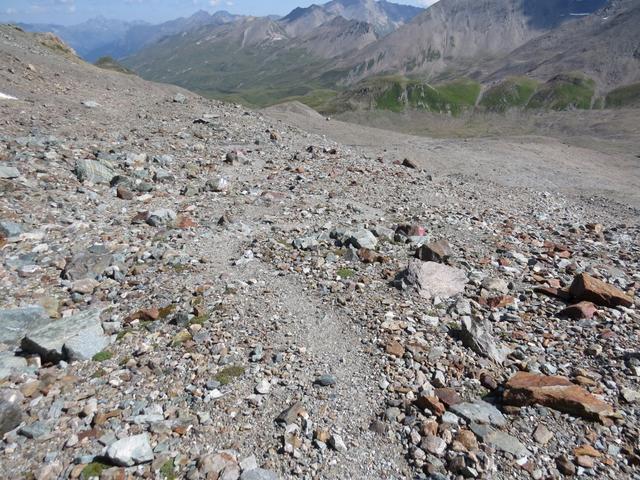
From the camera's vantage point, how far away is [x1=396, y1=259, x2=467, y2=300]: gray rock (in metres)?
11.0

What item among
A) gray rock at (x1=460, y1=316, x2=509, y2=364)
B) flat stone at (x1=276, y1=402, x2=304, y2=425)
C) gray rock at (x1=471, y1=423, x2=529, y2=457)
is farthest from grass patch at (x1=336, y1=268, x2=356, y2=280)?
gray rock at (x1=471, y1=423, x2=529, y2=457)

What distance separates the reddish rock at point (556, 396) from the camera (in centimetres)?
715

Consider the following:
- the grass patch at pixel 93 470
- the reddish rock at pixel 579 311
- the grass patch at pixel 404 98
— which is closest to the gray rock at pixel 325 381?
the grass patch at pixel 93 470

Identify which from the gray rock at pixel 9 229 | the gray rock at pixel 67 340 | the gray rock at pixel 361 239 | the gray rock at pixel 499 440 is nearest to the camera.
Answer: the gray rock at pixel 499 440

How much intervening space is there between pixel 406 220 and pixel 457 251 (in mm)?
3118

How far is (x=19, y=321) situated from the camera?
935 cm

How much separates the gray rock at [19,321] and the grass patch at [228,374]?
167 inches

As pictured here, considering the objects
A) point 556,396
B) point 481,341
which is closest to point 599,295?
point 481,341

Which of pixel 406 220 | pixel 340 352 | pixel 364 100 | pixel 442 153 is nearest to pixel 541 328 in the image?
pixel 340 352

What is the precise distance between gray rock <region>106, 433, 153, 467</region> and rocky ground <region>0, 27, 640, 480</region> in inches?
0.9

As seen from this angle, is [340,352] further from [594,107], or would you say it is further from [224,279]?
[594,107]

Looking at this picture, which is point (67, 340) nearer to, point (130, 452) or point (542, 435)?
point (130, 452)

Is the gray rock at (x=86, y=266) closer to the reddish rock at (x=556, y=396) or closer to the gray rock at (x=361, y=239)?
the gray rock at (x=361, y=239)

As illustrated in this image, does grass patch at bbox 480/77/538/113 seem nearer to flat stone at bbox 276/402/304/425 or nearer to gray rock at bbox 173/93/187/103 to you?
gray rock at bbox 173/93/187/103
